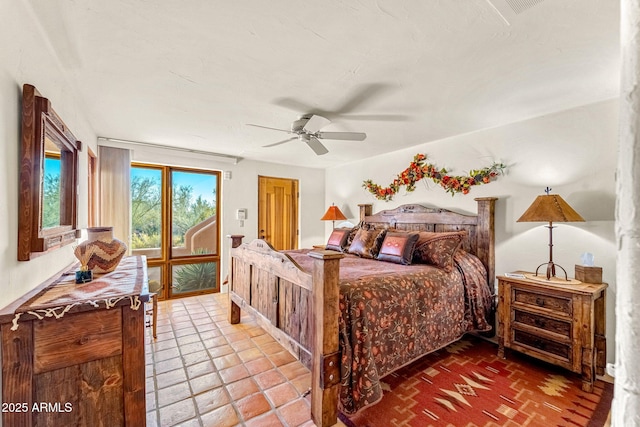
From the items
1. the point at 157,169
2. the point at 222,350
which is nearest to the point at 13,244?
the point at 222,350

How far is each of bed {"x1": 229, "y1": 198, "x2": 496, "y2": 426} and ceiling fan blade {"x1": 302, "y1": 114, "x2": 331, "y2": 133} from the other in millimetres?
1161

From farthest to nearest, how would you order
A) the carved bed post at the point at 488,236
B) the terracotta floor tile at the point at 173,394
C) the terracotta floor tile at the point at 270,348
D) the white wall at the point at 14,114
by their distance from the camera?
the carved bed post at the point at 488,236, the terracotta floor tile at the point at 270,348, the terracotta floor tile at the point at 173,394, the white wall at the point at 14,114

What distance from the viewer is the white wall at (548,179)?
2336mm

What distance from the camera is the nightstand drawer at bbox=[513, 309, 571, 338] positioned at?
2205 mm

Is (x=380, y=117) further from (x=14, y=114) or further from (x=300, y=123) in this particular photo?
(x=14, y=114)

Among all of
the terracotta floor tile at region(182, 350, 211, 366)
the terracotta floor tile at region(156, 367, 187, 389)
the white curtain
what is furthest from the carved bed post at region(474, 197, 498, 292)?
the white curtain

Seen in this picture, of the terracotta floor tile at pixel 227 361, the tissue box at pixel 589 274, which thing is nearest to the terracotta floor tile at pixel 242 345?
the terracotta floor tile at pixel 227 361

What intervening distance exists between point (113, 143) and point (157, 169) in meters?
0.68

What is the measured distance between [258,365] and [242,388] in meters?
0.32

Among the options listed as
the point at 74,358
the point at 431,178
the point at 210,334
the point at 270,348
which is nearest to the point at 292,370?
the point at 270,348

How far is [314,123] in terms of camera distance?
252 cm

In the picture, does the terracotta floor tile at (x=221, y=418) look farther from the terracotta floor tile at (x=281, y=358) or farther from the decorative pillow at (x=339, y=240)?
the decorative pillow at (x=339, y=240)

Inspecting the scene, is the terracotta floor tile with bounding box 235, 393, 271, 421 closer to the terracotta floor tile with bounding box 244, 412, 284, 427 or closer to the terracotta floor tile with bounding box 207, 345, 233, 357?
the terracotta floor tile with bounding box 244, 412, 284, 427

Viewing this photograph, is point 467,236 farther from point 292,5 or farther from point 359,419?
point 292,5
